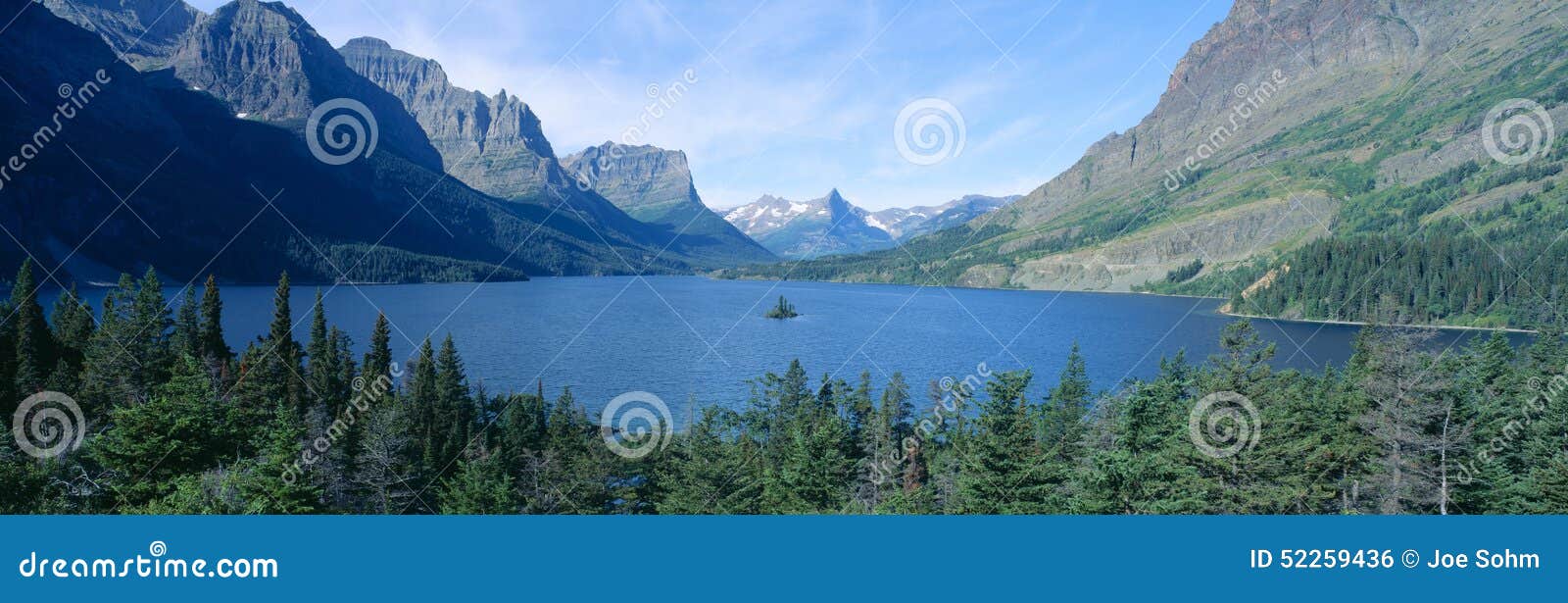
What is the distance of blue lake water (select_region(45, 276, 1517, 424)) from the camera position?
6381 cm

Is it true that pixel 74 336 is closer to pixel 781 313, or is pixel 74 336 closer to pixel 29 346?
pixel 29 346

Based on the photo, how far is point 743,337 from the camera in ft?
303

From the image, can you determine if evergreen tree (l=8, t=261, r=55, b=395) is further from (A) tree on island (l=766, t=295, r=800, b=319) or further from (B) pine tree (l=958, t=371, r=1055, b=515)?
(A) tree on island (l=766, t=295, r=800, b=319)

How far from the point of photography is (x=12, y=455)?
17.4 metres

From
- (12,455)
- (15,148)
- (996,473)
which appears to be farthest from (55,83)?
(996,473)

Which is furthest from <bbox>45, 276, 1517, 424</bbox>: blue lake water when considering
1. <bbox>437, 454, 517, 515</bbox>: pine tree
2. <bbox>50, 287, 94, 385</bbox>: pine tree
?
<bbox>437, 454, 517, 515</bbox>: pine tree

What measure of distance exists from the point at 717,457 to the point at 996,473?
12285mm

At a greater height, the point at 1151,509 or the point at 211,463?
the point at 211,463

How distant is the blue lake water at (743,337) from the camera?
6381 centimetres

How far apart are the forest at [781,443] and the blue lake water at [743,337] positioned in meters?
14.8

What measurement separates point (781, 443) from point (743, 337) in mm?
54423

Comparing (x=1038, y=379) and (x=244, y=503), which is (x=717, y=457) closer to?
(x=244, y=503)

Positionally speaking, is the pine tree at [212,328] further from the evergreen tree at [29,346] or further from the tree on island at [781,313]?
the tree on island at [781,313]

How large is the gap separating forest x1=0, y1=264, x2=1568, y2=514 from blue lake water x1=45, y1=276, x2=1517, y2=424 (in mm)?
14839
